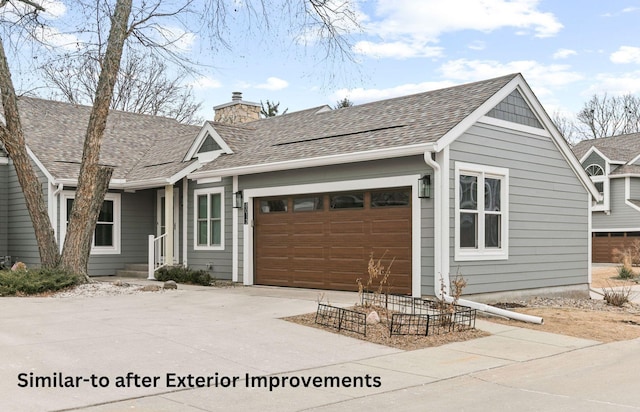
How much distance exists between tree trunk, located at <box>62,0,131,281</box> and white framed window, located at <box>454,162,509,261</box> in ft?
24.9

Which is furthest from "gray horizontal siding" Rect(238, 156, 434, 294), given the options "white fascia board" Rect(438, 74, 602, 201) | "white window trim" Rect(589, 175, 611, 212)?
"white window trim" Rect(589, 175, 611, 212)

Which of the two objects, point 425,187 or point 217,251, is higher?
point 425,187

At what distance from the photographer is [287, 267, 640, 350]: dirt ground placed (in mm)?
9477

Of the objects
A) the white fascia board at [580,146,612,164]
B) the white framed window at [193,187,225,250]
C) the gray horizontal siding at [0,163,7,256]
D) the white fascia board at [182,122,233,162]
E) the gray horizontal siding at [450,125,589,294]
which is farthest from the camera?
the white fascia board at [580,146,612,164]

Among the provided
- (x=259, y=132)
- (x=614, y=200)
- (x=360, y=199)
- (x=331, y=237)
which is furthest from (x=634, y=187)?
(x=360, y=199)

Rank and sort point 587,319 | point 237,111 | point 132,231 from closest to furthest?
point 587,319 < point 132,231 < point 237,111

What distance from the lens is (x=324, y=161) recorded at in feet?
46.1

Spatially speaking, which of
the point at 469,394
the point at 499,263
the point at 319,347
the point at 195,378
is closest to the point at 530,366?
the point at 469,394

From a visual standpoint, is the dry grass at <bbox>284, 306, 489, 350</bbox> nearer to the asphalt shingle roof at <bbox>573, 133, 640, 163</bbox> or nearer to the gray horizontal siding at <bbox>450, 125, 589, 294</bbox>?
the gray horizontal siding at <bbox>450, 125, 589, 294</bbox>

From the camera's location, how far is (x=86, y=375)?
6.98 metres

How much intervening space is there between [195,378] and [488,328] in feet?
17.5

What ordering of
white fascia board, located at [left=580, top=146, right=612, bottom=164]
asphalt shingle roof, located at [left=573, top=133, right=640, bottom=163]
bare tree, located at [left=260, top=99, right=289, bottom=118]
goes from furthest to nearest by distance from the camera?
bare tree, located at [left=260, top=99, right=289, bottom=118]
asphalt shingle roof, located at [left=573, top=133, right=640, bottom=163]
white fascia board, located at [left=580, top=146, right=612, bottom=164]

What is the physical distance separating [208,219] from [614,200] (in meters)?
25.8

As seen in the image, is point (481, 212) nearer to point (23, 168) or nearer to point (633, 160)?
point (23, 168)
